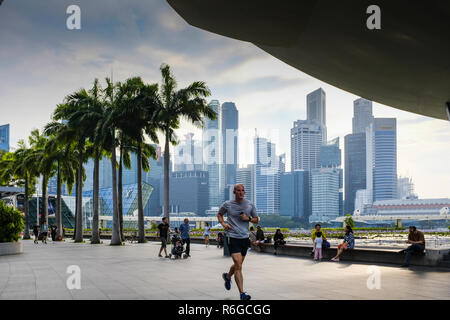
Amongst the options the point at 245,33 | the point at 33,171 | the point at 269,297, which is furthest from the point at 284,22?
the point at 33,171

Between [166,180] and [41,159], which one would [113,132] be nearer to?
[166,180]

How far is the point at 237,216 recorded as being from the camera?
7.53 metres

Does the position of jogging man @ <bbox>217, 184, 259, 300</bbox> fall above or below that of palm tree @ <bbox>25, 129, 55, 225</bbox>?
below

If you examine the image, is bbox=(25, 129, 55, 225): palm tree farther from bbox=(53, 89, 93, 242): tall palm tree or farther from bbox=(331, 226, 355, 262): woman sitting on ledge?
bbox=(331, 226, 355, 262): woman sitting on ledge

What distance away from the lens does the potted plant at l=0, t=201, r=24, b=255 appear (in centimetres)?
2178

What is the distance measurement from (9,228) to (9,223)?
26cm

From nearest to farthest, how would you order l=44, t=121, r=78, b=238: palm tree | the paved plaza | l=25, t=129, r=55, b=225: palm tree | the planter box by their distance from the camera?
the paved plaza < the planter box < l=44, t=121, r=78, b=238: palm tree < l=25, t=129, r=55, b=225: palm tree

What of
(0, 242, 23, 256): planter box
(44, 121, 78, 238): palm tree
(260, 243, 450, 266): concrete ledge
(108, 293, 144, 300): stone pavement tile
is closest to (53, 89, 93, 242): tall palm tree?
(44, 121, 78, 238): palm tree

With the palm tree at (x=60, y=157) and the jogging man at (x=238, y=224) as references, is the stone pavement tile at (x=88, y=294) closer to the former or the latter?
the jogging man at (x=238, y=224)

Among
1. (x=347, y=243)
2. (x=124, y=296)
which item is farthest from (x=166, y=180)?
(x=124, y=296)

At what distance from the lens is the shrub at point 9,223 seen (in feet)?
71.5

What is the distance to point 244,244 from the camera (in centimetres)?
760
